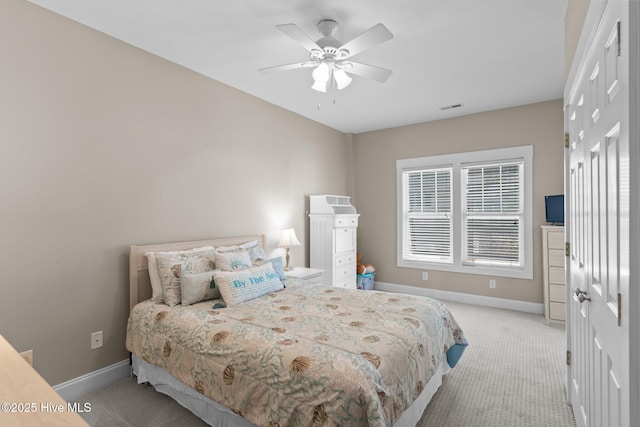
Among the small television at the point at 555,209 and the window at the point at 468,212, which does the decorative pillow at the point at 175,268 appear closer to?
the window at the point at 468,212

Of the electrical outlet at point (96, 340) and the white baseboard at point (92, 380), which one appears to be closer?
the white baseboard at point (92, 380)

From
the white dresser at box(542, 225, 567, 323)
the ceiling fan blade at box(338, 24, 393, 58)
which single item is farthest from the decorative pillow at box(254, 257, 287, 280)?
the white dresser at box(542, 225, 567, 323)

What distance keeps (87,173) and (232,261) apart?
4.18ft

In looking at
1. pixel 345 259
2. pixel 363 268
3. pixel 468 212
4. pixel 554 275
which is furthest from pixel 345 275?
pixel 554 275

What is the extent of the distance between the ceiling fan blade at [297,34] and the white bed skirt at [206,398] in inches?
90.4

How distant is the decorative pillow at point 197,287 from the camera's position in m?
2.57

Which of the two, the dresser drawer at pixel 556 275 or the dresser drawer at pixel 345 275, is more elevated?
the dresser drawer at pixel 556 275

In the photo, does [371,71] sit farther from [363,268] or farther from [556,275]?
[363,268]

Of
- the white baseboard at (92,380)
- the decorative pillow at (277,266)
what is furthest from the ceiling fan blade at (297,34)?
the white baseboard at (92,380)

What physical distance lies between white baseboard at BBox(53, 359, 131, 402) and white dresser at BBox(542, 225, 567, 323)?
4391mm

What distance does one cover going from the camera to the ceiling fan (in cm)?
218

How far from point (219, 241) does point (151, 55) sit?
1.78m

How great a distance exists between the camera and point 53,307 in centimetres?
236

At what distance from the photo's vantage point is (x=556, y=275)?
387 centimetres
